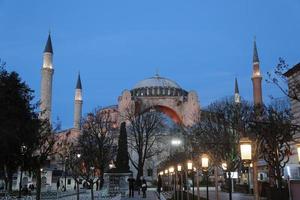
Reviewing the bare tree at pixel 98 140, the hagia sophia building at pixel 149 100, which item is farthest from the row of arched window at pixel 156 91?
the bare tree at pixel 98 140

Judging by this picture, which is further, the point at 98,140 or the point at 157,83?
the point at 157,83

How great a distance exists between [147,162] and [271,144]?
59604 millimetres

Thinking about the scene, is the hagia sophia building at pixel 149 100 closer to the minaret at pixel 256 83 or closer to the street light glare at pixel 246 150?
the minaret at pixel 256 83

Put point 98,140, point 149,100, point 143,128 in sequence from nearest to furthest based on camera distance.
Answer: point 98,140, point 143,128, point 149,100

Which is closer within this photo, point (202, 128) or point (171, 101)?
point (202, 128)

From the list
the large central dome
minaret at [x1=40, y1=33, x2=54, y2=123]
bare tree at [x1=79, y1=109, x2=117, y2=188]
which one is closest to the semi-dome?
the large central dome

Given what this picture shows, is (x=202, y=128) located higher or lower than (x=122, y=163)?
higher

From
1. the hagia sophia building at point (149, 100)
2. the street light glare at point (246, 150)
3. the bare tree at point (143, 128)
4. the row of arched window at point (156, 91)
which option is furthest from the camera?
the row of arched window at point (156, 91)

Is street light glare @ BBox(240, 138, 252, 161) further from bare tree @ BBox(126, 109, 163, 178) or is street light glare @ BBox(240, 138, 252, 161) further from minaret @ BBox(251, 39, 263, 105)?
minaret @ BBox(251, 39, 263, 105)

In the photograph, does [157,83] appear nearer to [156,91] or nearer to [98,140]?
[156,91]

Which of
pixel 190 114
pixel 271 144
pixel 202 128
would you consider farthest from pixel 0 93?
pixel 190 114

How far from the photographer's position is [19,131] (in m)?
25.4

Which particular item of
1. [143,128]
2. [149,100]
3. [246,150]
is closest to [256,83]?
[143,128]

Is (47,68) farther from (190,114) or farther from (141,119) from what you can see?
(190,114)
